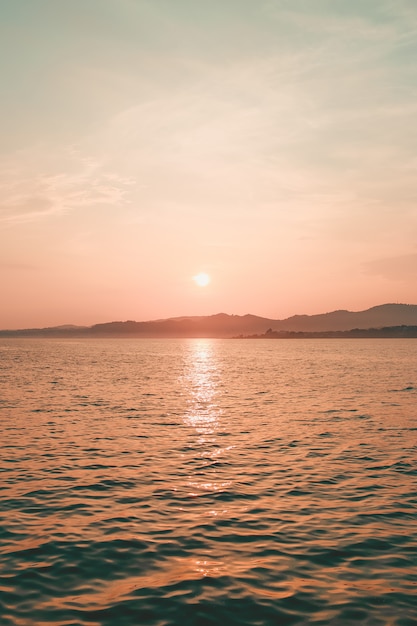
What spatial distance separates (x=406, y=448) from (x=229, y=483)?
42.8 feet

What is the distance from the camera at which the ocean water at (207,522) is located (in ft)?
43.5

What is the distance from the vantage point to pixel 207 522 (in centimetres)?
1934

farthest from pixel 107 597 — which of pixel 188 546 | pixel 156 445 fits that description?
pixel 156 445

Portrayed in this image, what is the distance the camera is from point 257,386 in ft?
254

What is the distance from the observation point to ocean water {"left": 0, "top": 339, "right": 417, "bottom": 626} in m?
13.3

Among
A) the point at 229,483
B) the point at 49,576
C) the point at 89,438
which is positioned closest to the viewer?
the point at 49,576

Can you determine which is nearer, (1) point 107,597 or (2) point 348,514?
(1) point 107,597

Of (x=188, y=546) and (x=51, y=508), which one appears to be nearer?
(x=188, y=546)

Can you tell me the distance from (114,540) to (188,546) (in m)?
2.50

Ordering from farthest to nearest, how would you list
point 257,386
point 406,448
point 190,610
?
point 257,386 < point 406,448 < point 190,610

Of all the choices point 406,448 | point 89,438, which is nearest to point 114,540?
point 89,438

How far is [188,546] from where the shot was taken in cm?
1695

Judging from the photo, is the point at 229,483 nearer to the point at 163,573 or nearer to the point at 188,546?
the point at 188,546

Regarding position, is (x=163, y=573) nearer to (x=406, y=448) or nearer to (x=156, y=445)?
(x=156, y=445)
